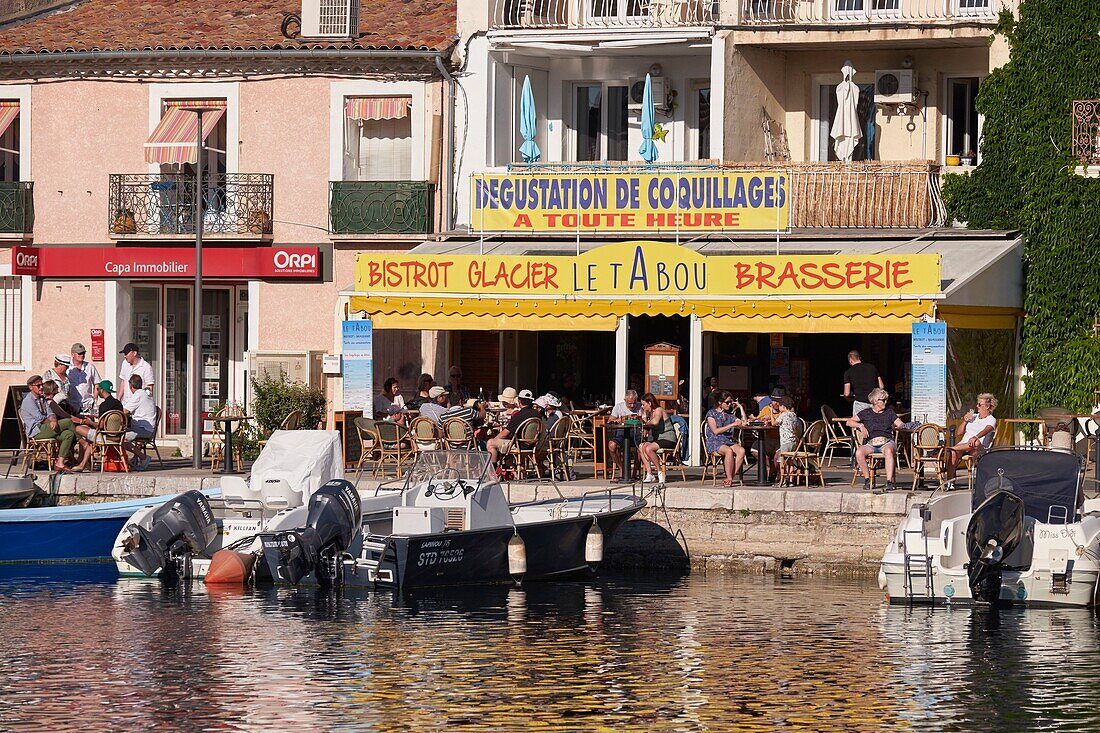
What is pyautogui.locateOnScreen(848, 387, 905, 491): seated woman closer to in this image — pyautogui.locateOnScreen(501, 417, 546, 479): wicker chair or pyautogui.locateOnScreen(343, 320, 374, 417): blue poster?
pyautogui.locateOnScreen(501, 417, 546, 479): wicker chair

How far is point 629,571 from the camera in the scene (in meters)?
23.9

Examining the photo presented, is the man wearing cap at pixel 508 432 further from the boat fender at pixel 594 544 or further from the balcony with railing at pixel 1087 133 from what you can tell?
the balcony with railing at pixel 1087 133

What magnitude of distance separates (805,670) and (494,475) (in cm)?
609

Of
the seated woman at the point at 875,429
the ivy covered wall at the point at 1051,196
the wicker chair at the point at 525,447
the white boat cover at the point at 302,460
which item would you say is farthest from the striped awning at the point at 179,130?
the seated woman at the point at 875,429

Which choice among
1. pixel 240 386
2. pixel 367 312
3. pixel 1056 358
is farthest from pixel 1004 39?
pixel 240 386

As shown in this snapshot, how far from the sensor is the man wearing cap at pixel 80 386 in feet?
91.8

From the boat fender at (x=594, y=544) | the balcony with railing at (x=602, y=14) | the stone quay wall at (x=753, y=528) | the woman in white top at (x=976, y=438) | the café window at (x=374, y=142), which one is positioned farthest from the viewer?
the café window at (x=374, y=142)

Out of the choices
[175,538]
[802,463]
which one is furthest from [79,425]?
[802,463]

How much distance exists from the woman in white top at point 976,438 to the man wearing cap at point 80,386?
11.8 m

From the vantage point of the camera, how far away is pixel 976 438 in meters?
23.4

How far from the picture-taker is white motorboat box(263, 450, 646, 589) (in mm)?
21266

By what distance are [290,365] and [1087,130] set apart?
468 inches

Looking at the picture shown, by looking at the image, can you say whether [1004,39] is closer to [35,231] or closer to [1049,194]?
[1049,194]

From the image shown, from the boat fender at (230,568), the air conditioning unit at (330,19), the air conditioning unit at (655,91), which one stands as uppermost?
the air conditioning unit at (330,19)
